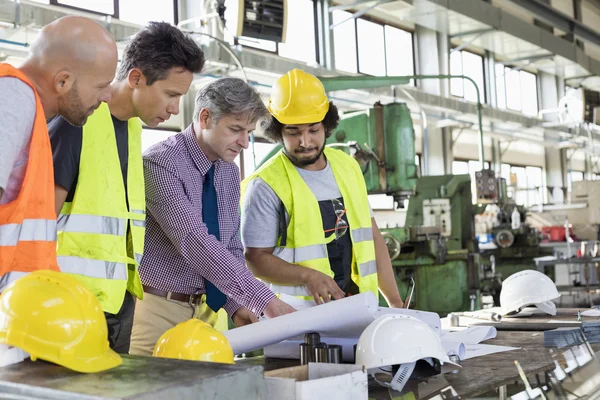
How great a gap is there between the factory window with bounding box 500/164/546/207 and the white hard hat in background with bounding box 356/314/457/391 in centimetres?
1151

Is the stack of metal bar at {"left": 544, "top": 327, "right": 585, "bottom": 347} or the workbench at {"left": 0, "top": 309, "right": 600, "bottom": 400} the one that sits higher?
the workbench at {"left": 0, "top": 309, "right": 600, "bottom": 400}

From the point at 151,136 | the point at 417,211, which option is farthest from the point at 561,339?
the point at 151,136

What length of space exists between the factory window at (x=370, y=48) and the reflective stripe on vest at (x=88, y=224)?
859 centimetres

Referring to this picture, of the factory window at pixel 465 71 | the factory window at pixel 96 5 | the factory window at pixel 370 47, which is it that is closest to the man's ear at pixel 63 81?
the factory window at pixel 96 5

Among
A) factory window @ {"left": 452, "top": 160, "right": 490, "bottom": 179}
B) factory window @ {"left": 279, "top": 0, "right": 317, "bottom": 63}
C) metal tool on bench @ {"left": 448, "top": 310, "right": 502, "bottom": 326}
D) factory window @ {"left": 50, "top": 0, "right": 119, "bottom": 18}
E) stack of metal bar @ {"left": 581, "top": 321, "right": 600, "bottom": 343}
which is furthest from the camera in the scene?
factory window @ {"left": 452, "top": 160, "right": 490, "bottom": 179}

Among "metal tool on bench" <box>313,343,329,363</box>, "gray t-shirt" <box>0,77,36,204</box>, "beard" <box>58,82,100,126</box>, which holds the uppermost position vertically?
"beard" <box>58,82,100,126</box>

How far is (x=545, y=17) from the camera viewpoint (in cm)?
1079

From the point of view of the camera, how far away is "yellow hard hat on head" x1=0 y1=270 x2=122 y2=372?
100cm

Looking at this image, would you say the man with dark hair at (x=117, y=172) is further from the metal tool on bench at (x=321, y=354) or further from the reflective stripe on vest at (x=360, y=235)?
the reflective stripe on vest at (x=360, y=235)

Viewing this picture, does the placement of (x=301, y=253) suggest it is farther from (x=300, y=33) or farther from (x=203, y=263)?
(x=300, y=33)

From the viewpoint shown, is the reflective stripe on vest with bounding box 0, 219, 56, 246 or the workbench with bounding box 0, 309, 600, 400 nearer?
the workbench with bounding box 0, 309, 600, 400

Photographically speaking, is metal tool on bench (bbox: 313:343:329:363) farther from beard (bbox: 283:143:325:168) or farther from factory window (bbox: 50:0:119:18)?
factory window (bbox: 50:0:119:18)

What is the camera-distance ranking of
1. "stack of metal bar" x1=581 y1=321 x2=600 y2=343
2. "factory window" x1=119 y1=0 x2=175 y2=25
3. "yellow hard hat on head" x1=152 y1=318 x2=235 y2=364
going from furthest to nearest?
"factory window" x1=119 y1=0 x2=175 y2=25 → "stack of metal bar" x1=581 y1=321 x2=600 y2=343 → "yellow hard hat on head" x1=152 y1=318 x2=235 y2=364

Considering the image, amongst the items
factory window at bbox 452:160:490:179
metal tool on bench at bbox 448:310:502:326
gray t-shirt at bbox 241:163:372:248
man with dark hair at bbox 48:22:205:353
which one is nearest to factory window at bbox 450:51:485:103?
factory window at bbox 452:160:490:179
